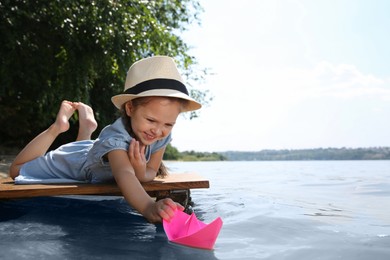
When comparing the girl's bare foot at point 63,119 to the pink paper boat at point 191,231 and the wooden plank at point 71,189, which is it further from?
the pink paper boat at point 191,231

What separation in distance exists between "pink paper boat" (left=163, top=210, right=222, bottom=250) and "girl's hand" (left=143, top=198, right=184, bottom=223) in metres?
0.02

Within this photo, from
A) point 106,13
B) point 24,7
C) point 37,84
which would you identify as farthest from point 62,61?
point 106,13

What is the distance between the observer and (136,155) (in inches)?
99.7

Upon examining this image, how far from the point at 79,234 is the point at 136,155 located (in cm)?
59

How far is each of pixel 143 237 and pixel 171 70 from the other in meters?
1.02

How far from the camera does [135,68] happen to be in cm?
264

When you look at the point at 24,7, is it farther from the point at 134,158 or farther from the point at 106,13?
the point at 134,158

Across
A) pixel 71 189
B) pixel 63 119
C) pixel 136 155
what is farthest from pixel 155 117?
pixel 63 119

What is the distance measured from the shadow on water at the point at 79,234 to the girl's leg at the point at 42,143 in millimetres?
420

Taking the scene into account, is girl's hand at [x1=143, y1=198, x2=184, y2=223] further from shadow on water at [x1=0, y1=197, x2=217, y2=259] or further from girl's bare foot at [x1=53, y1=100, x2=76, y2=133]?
girl's bare foot at [x1=53, y1=100, x2=76, y2=133]

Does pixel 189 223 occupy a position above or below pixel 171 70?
below

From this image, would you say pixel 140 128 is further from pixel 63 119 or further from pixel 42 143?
pixel 42 143

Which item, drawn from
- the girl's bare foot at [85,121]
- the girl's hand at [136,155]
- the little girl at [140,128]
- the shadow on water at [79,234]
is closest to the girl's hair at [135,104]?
the little girl at [140,128]

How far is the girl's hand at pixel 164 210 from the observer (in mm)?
1938
